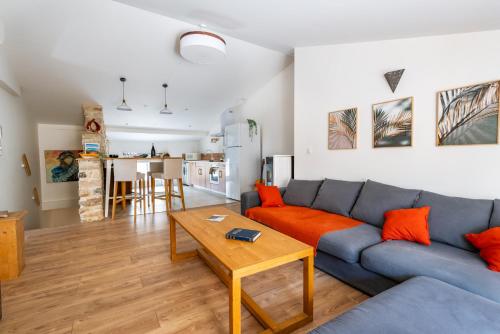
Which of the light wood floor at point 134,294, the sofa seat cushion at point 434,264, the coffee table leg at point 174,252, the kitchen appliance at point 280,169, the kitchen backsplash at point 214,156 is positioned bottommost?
the light wood floor at point 134,294

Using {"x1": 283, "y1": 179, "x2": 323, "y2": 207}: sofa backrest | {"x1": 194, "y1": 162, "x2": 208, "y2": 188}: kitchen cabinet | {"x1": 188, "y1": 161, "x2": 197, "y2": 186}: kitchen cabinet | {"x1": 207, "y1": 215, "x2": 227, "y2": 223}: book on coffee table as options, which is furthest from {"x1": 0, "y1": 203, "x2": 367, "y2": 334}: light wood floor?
{"x1": 188, "y1": 161, "x2": 197, "y2": 186}: kitchen cabinet

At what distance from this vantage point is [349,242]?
1890 mm

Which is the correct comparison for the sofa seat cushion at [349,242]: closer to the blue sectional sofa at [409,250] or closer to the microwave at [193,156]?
the blue sectional sofa at [409,250]

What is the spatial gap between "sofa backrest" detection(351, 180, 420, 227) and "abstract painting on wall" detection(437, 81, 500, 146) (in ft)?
2.09

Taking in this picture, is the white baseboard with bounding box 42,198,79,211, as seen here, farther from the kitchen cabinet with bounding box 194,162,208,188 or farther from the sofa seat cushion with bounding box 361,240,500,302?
the sofa seat cushion with bounding box 361,240,500,302

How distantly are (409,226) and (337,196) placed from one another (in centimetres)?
92

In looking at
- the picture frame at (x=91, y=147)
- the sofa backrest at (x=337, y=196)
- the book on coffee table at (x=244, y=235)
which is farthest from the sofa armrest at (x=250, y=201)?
the picture frame at (x=91, y=147)

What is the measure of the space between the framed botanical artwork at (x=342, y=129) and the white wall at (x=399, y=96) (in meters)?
0.07

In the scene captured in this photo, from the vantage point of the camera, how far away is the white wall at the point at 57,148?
5.23 metres

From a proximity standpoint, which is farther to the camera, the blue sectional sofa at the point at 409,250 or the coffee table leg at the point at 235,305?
the blue sectional sofa at the point at 409,250

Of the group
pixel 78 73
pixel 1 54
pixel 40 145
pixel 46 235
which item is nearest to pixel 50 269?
pixel 46 235

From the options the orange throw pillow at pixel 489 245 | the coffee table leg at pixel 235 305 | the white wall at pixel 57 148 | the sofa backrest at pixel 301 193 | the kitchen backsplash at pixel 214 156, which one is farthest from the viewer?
the kitchen backsplash at pixel 214 156

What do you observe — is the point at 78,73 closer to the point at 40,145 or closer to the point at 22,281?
Result: the point at 40,145

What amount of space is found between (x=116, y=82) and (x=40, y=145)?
2.74 meters
